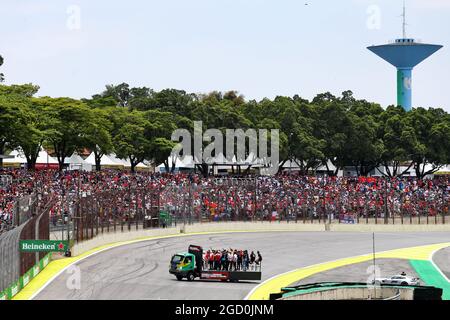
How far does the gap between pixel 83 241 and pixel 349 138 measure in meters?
69.0

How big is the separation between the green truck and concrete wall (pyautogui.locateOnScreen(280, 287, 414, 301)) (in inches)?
407

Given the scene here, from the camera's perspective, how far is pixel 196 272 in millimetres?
47344

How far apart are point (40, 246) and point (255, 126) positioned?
242 feet

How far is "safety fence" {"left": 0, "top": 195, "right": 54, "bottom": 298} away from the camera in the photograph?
3594cm

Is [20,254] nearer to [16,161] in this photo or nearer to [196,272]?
[196,272]

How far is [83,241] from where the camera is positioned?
2213 inches

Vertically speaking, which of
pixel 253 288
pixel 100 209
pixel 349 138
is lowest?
pixel 253 288

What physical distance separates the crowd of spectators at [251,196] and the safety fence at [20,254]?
16757 mm

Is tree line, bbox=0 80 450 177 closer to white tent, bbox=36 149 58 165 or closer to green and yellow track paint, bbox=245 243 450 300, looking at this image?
white tent, bbox=36 149 58 165

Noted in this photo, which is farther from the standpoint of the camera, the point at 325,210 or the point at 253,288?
the point at 325,210

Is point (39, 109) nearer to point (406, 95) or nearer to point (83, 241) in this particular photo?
point (83, 241)

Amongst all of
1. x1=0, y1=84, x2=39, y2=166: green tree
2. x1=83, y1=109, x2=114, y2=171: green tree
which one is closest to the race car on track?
x1=0, y1=84, x2=39, y2=166: green tree
